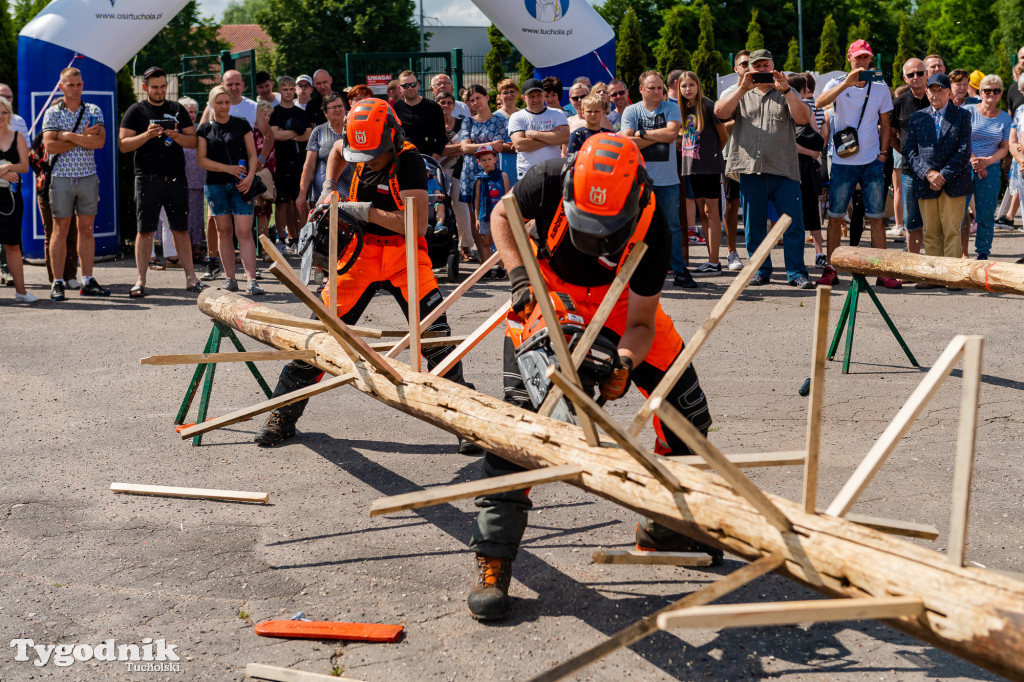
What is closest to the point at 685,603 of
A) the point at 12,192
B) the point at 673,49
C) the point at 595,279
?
the point at 595,279

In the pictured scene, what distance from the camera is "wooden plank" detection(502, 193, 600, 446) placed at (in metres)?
3.07

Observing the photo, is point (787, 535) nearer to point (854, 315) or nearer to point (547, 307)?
point (547, 307)

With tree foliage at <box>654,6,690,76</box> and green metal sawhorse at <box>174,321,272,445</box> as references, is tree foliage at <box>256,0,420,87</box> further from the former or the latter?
green metal sawhorse at <box>174,321,272,445</box>

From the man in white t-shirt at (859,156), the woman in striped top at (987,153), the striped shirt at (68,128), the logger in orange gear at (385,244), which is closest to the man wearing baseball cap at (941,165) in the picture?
the man in white t-shirt at (859,156)

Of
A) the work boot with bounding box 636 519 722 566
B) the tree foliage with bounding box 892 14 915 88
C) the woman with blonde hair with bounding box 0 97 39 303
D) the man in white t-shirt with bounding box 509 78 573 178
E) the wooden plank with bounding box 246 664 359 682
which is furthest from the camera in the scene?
the tree foliage with bounding box 892 14 915 88

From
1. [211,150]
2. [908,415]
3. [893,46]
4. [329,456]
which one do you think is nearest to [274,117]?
[211,150]

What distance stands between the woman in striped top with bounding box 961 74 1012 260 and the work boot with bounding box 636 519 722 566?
7.14 m

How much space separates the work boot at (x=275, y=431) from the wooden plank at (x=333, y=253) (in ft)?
3.14

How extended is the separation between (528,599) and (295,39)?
47076mm

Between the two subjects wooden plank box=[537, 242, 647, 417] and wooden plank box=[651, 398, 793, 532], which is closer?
wooden plank box=[651, 398, 793, 532]

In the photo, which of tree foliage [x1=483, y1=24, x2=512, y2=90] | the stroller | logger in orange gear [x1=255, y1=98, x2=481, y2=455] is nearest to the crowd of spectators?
the stroller

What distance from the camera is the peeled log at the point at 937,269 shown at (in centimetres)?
585

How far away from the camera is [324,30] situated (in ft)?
155

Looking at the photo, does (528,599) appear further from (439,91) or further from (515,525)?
(439,91)
